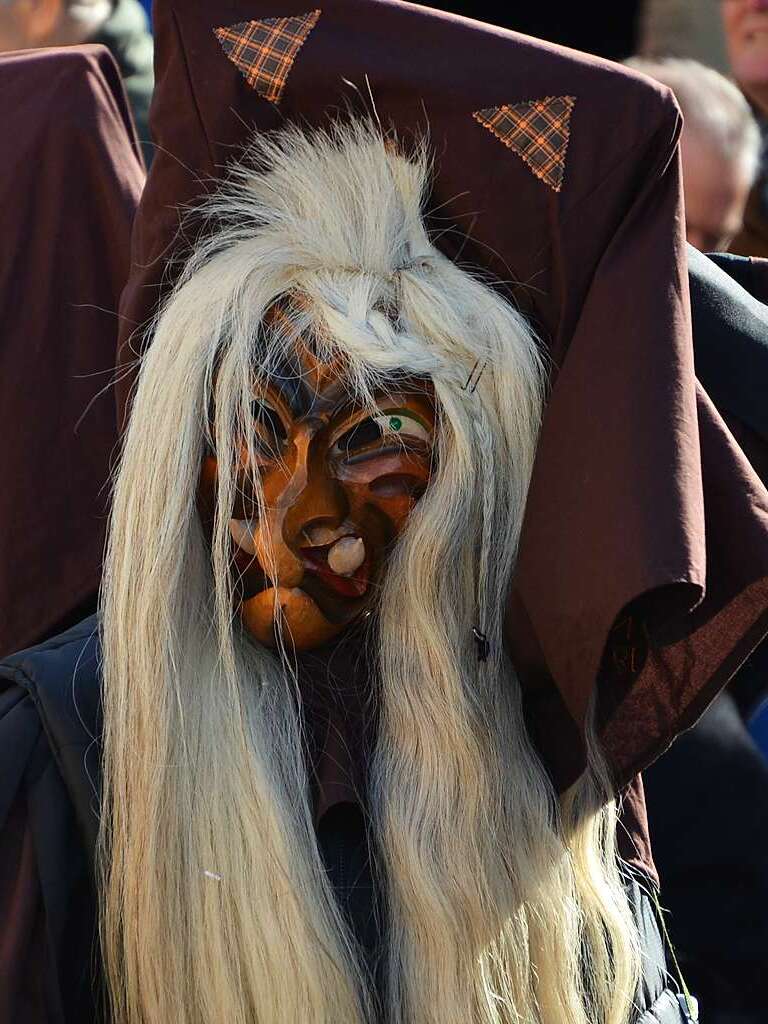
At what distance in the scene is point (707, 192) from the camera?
2072 millimetres

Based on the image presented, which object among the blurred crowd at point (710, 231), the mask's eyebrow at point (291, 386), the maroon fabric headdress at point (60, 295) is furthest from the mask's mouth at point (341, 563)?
the blurred crowd at point (710, 231)

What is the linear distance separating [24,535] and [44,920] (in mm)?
483

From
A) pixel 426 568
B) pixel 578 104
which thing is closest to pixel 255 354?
pixel 426 568

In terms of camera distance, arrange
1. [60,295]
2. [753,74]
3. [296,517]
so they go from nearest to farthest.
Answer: [296,517]
[60,295]
[753,74]

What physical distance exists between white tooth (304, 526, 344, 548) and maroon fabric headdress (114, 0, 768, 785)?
0.56ft

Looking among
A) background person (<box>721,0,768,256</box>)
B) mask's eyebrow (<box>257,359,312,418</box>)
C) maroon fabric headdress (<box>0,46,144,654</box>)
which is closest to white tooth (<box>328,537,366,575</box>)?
mask's eyebrow (<box>257,359,312,418</box>)

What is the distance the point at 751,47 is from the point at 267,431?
152 centimetres

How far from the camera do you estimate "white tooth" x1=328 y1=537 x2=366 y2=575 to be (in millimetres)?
1213

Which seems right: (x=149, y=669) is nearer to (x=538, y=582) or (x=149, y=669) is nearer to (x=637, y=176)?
(x=538, y=582)

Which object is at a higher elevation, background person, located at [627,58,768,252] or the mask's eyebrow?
the mask's eyebrow

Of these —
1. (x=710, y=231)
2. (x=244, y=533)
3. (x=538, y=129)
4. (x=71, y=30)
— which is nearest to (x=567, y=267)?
(x=538, y=129)

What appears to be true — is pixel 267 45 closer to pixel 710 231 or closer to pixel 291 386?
pixel 291 386

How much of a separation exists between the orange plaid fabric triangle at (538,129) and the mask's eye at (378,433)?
0.26m

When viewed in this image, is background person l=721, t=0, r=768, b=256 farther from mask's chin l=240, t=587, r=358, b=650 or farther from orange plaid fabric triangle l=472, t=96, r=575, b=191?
mask's chin l=240, t=587, r=358, b=650
